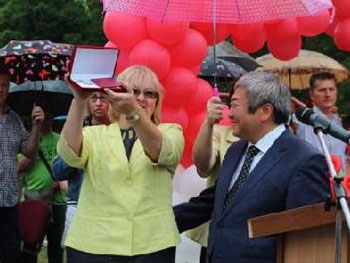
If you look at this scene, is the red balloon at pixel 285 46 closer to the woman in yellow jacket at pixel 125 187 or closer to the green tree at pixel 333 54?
the woman in yellow jacket at pixel 125 187

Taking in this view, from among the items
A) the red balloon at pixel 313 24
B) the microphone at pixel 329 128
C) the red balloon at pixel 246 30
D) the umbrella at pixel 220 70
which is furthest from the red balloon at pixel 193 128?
the microphone at pixel 329 128

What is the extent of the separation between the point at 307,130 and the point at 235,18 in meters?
1.08

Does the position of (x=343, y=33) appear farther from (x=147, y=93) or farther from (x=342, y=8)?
(x=147, y=93)

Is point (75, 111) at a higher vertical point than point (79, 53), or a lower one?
lower

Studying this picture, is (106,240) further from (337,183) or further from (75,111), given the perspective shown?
(337,183)

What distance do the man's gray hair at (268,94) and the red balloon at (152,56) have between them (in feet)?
6.17

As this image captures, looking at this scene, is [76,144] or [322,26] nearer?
[76,144]

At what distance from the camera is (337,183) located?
253 cm

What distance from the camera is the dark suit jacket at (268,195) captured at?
10.4 ft

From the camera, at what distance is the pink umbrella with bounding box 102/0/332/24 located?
15.4ft

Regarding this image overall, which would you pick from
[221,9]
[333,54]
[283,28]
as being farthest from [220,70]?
[333,54]

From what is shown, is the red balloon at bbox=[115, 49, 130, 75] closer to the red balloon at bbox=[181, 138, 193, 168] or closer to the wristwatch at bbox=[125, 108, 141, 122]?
the red balloon at bbox=[181, 138, 193, 168]

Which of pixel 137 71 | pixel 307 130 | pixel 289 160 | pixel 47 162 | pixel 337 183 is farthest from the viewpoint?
pixel 47 162

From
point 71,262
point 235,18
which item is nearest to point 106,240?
point 71,262
